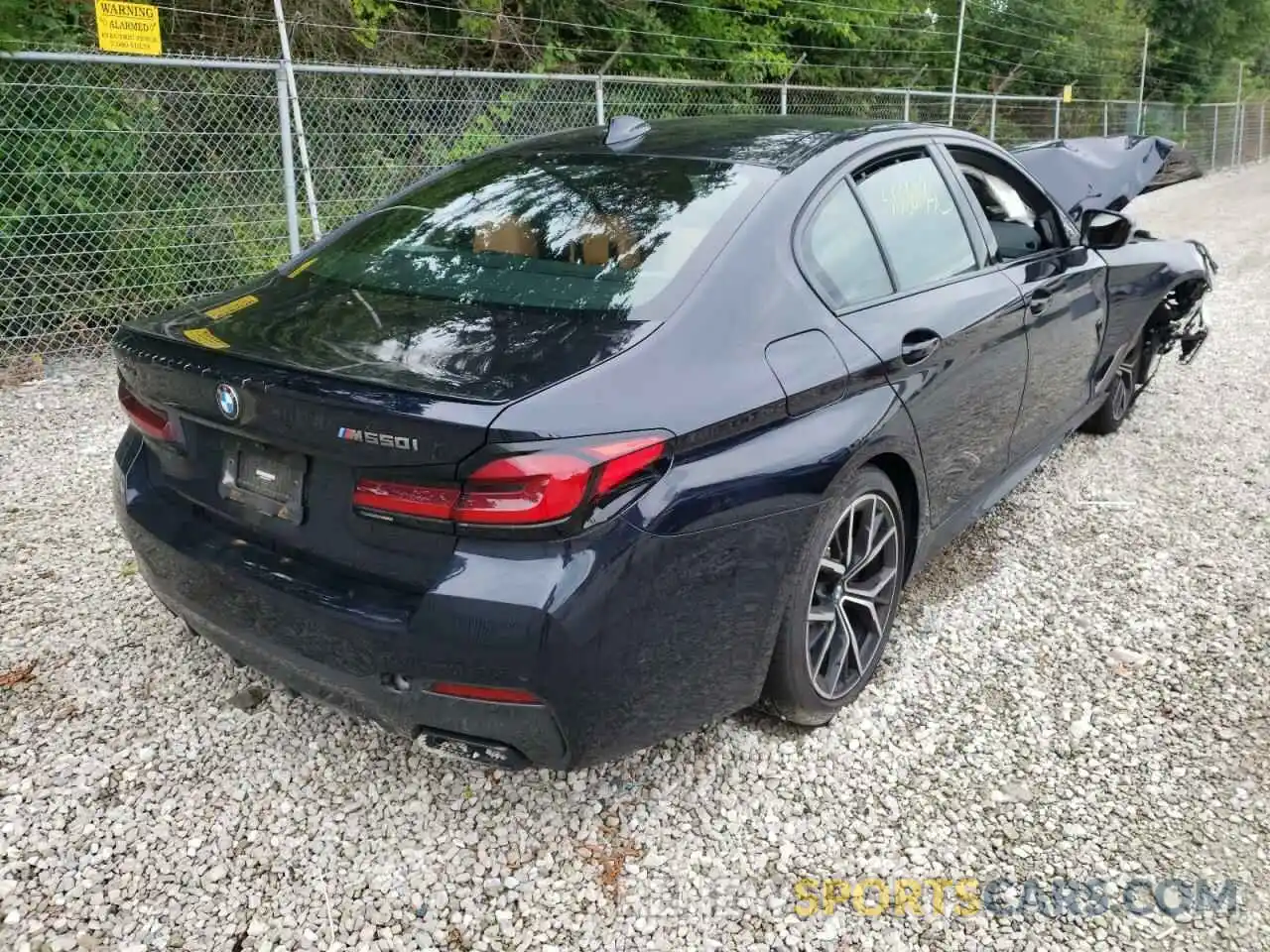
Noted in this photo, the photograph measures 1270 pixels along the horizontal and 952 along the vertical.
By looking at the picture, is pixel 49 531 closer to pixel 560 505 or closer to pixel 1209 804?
pixel 560 505

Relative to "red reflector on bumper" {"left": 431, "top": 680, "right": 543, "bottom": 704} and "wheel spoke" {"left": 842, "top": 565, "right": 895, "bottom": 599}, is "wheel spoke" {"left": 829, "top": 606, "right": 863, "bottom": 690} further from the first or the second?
"red reflector on bumper" {"left": 431, "top": 680, "right": 543, "bottom": 704}

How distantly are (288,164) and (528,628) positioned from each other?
5.74 metres

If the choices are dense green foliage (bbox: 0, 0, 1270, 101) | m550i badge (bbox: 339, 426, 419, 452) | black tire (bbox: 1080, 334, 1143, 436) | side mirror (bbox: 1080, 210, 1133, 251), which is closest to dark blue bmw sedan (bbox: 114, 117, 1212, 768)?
m550i badge (bbox: 339, 426, 419, 452)

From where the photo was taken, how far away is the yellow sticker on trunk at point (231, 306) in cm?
252

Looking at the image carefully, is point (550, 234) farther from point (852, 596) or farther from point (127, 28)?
point (127, 28)

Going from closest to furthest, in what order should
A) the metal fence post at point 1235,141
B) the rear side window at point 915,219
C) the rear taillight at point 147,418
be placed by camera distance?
the rear taillight at point 147,418 → the rear side window at point 915,219 → the metal fence post at point 1235,141

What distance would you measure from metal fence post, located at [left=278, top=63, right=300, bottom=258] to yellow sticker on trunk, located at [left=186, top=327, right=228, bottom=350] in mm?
4286

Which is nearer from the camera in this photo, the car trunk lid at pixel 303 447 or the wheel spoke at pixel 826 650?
the car trunk lid at pixel 303 447

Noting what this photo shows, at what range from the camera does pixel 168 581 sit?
2.43 metres

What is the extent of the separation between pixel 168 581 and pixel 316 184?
18.9 ft

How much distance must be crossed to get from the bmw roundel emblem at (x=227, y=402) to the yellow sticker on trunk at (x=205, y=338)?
150 mm

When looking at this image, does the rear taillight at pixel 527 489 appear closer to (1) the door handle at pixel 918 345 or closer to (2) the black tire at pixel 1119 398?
(1) the door handle at pixel 918 345

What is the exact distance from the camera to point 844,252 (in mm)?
2707

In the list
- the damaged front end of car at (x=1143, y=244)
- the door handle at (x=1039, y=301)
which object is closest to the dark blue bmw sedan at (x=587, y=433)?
the door handle at (x=1039, y=301)
